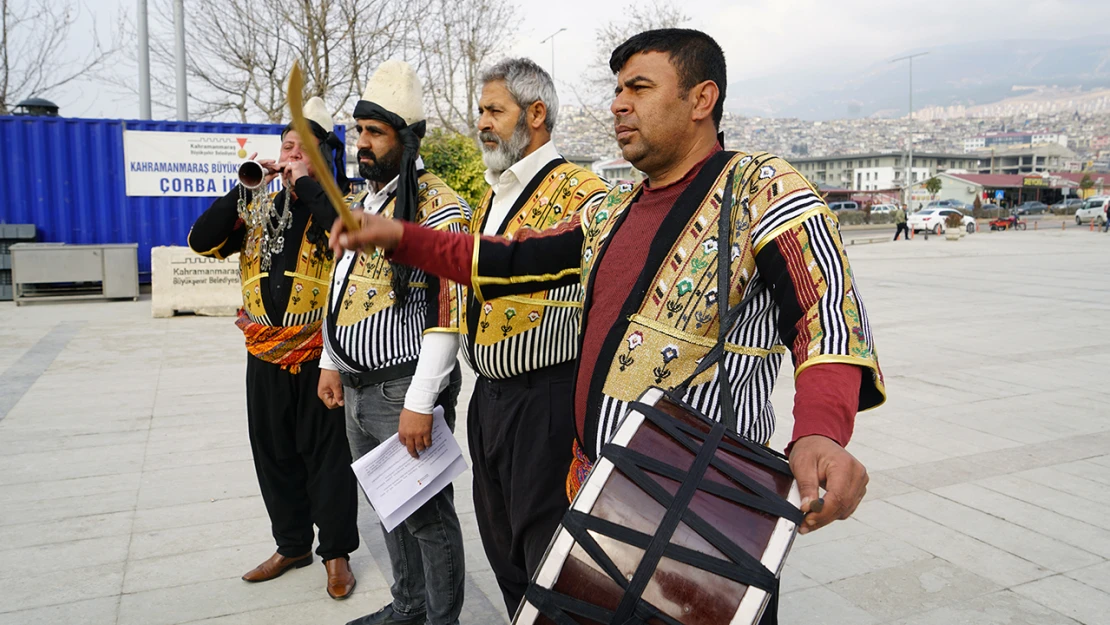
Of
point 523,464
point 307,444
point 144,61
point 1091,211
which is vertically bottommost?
point 307,444

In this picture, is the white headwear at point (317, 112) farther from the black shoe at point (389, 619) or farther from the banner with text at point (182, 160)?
the banner with text at point (182, 160)

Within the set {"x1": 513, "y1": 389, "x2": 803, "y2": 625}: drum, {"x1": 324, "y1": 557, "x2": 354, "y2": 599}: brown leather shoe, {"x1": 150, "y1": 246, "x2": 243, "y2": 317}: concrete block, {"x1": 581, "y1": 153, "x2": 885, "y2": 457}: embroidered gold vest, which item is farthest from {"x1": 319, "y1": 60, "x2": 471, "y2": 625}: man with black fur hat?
{"x1": 150, "y1": 246, "x2": 243, "y2": 317}: concrete block

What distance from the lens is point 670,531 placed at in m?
1.56

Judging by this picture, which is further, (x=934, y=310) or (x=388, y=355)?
(x=934, y=310)

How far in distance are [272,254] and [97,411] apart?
161 inches

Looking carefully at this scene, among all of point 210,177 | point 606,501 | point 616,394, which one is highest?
point 210,177

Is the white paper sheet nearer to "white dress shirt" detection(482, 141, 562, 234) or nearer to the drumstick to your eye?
"white dress shirt" detection(482, 141, 562, 234)

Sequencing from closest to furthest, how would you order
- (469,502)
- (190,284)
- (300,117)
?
(300,117) → (469,502) → (190,284)

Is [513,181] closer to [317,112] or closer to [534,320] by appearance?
[534,320]

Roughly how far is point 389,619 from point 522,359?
1.39m

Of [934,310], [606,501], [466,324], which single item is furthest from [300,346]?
[934,310]

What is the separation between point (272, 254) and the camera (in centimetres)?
370

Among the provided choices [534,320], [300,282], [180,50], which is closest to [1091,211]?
[180,50]

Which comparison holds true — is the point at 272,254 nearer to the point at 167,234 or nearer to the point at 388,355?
the point at 388,355
